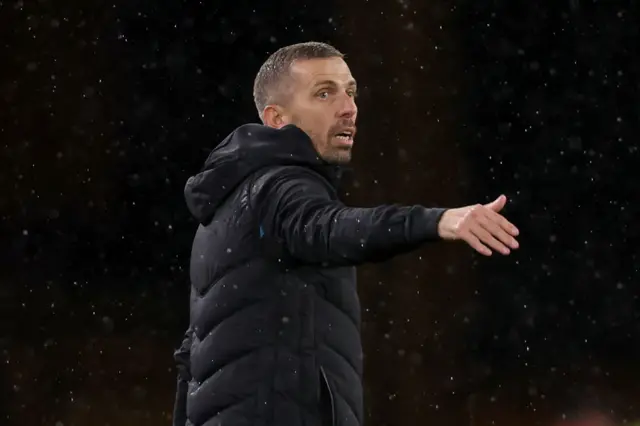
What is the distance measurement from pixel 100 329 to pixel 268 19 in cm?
115

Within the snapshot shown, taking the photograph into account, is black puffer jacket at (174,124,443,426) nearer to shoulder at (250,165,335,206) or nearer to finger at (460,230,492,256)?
shoulder at (250,165,335,206)

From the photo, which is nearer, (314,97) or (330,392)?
(330,392)

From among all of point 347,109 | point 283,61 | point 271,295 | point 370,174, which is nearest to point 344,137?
point 347,109

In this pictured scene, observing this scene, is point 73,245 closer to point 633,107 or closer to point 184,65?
point 184,65

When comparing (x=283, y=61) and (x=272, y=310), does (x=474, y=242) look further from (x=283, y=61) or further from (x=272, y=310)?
(x=283, y=61)

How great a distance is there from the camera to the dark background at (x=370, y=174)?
144 inches

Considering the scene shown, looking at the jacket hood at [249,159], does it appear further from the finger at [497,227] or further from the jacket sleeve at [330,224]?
the finger at [497,227]

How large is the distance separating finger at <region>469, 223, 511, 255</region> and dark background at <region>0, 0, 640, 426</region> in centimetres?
235

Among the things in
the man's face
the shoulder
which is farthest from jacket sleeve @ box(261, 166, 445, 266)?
the man's face

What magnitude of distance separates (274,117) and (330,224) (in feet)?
1.30

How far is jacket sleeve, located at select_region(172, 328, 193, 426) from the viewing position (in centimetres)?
177

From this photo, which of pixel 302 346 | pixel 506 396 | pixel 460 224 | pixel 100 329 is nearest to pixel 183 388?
pixel 302 346

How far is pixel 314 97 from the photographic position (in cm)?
177

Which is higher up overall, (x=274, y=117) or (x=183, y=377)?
(x=274, y=117)
